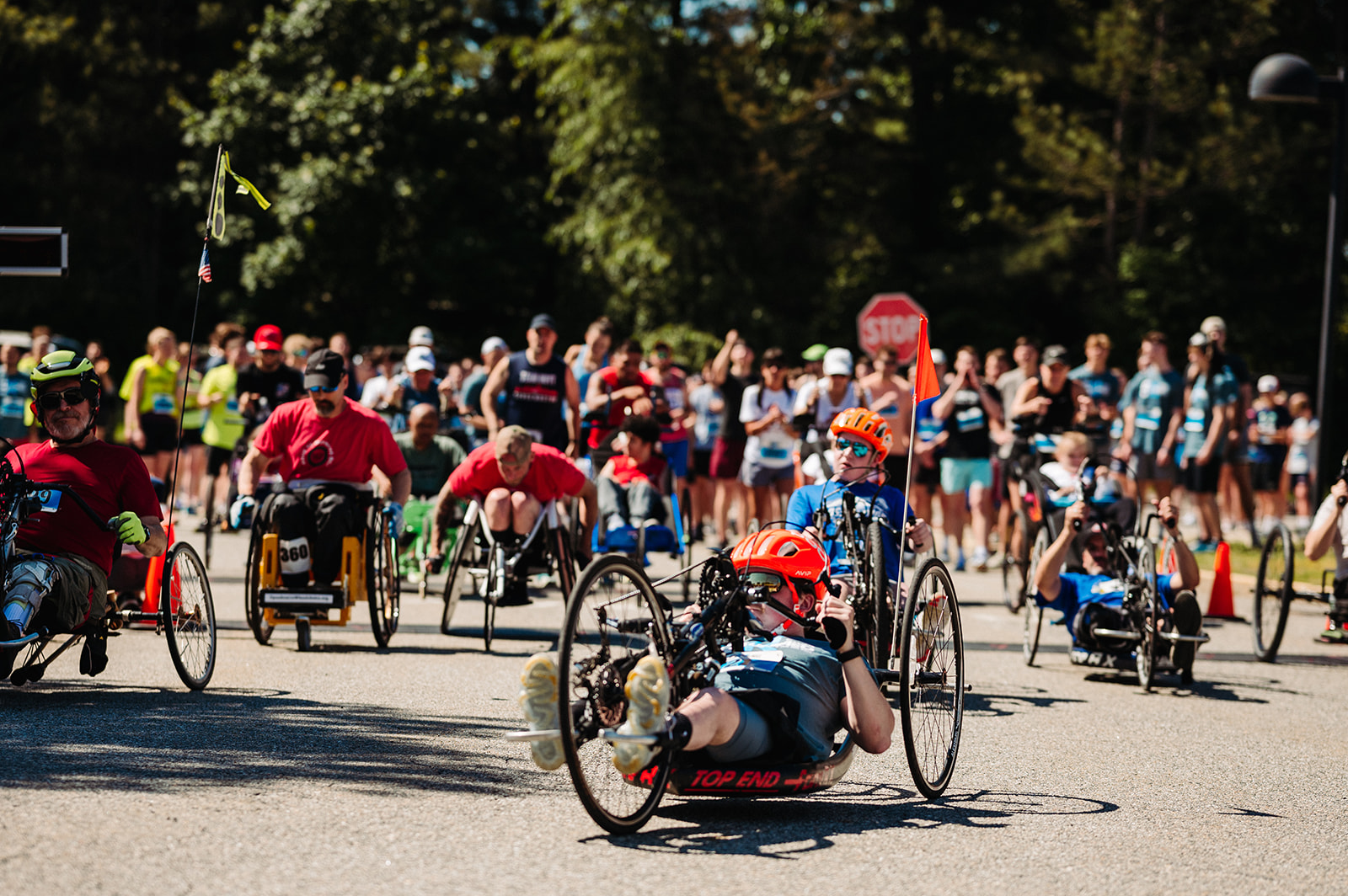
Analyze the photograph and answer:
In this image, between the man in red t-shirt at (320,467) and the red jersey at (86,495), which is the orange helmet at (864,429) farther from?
the red jersey at (86,495)

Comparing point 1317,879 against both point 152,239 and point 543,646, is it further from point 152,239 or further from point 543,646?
point 152,239

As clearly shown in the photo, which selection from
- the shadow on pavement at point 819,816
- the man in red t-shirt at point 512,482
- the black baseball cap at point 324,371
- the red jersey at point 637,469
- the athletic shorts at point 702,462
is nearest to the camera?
the shadow on pavement at point 819,816

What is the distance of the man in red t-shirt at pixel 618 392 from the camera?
1398 cm

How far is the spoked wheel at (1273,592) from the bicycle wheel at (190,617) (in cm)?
667

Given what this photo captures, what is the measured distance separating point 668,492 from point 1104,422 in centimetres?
361

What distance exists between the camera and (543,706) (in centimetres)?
523

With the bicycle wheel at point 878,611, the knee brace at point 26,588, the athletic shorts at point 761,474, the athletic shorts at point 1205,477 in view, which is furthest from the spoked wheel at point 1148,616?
the athletic shorts at point 1205,477

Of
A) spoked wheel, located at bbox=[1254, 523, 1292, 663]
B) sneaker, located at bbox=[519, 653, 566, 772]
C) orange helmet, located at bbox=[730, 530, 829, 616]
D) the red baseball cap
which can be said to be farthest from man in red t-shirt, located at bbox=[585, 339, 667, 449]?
sneaker, located at bbox=[519, 653, 566, 772]

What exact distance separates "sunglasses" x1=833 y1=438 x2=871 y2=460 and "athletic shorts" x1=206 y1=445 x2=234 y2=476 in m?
8.31

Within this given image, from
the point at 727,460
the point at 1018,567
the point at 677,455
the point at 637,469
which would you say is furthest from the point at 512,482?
the point at 727,460

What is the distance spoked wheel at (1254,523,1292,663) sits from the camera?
10.7 m

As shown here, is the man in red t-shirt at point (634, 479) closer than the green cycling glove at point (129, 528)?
No

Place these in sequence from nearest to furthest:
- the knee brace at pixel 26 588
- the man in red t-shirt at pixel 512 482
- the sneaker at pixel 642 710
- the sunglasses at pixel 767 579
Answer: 1. the sneaker at pixel 642 710
2. the sunglasses at pixel 767 579
3. the knee brace at pixel 26 588
4. the man in red t-shirt at pixel 512 482

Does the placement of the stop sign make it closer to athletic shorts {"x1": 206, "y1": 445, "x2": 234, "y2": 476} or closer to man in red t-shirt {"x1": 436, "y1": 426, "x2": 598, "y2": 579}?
athletic shorts {"x1": 206, "y1": 445, "x2": 234, "y2": 476}
